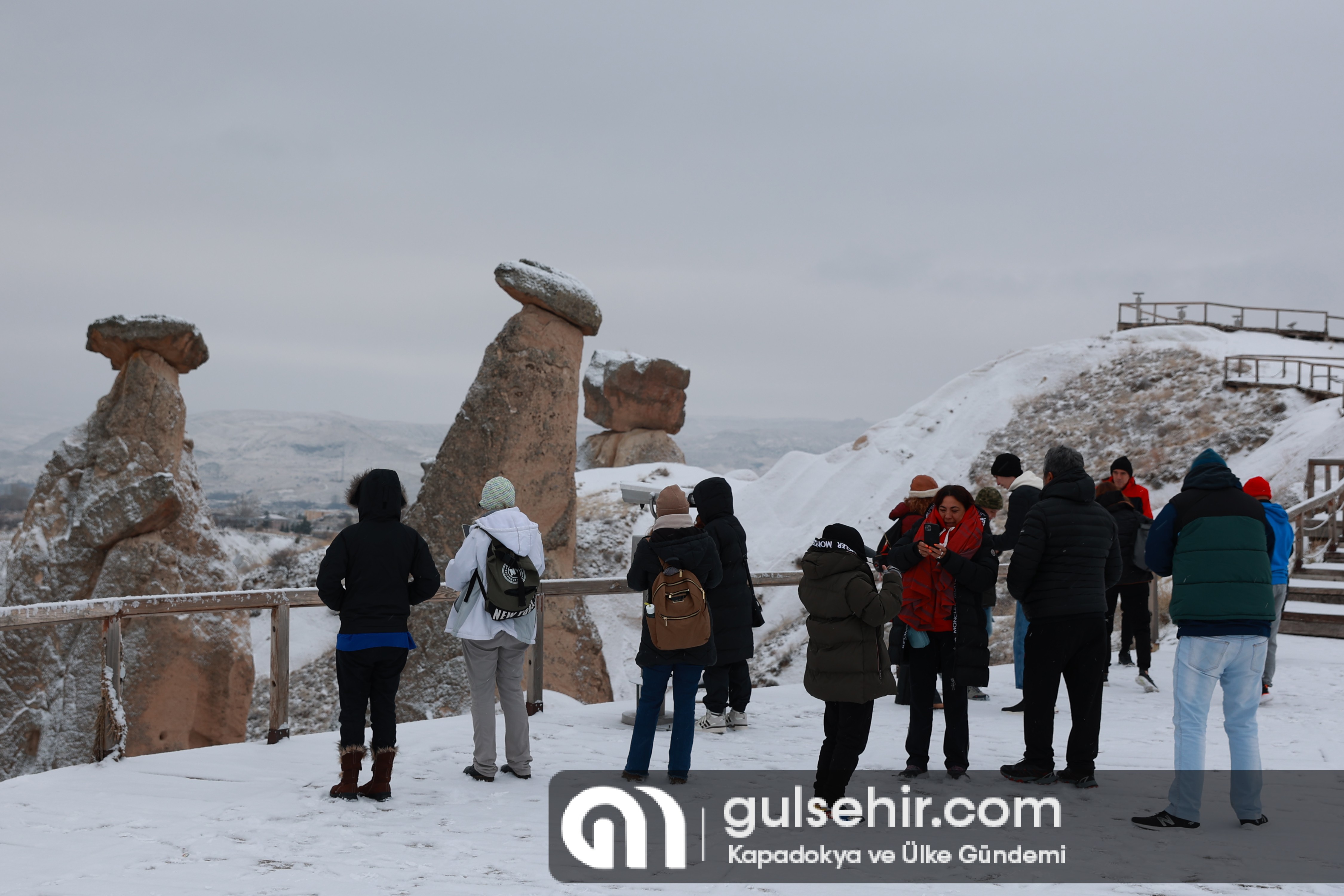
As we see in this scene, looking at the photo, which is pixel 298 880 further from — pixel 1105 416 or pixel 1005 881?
pixel 1105 416

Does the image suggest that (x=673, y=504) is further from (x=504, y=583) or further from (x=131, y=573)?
(x=131, y=573)

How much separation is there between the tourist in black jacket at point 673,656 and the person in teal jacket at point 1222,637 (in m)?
2.39

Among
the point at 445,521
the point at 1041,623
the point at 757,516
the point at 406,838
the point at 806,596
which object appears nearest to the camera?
the point at 406,838

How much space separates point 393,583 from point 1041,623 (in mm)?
3670

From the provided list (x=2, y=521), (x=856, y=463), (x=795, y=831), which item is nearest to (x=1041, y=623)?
(x=795, y=831)

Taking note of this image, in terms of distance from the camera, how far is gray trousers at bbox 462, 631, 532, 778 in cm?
589

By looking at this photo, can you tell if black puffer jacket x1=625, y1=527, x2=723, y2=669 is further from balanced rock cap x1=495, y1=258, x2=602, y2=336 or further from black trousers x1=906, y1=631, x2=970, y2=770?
balanced rock cap x1=495, y1=258, x2=602, y2=336

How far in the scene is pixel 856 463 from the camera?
29.3 m

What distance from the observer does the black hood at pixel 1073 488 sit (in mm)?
5668

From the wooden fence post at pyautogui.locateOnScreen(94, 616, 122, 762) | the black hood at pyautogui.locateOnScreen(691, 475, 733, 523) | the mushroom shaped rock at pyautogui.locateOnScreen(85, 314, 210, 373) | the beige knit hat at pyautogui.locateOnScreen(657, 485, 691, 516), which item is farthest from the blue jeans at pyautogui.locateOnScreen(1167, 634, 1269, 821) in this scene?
the mushroom shaped rock at pyautogui.locateOnScreen(85, 314, 210, 373)

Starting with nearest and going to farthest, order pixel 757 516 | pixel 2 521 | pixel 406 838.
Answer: pixel 406 838 < pixel 757 516 < pixel 2 521

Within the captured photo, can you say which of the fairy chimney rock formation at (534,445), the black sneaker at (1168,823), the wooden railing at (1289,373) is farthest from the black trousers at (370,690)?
the wooden railing at (1289,373)

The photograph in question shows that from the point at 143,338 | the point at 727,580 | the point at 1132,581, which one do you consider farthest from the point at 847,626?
the point at 143,338

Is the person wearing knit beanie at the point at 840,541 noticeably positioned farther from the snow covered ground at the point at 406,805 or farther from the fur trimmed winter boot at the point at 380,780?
the fur trimmed winter boot at the point at 380,780
